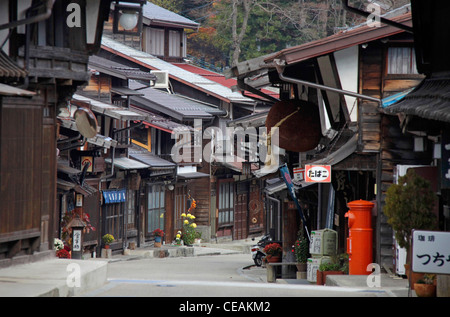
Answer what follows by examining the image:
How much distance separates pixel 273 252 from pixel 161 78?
21274 mm

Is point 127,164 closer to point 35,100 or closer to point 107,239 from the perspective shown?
point 107,239

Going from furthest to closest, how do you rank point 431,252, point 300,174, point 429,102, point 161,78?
point 161,78 → point 300,174 → point 429,102 → point 431,252

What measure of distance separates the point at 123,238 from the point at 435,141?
976 inches

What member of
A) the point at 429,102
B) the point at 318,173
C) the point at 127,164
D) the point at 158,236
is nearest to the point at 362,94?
the point at 318,173

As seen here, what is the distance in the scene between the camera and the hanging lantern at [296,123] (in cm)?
2467

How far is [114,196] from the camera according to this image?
38344mm

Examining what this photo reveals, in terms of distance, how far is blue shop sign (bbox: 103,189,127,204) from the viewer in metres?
37.4

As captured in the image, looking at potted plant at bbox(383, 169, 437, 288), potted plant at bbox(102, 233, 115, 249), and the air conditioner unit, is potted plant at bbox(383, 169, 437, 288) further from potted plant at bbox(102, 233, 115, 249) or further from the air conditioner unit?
the air conditioner unit

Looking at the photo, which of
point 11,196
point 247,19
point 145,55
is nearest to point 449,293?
point 11,196

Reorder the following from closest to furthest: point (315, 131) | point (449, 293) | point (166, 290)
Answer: point (449, 293)
point (166, 290)
point (315, 131)

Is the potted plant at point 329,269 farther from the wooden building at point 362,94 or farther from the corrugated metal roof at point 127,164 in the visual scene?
the corrugated metal roof at point 127,164

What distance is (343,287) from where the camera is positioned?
1612 cm

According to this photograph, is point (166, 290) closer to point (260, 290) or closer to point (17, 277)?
point (260, 290)

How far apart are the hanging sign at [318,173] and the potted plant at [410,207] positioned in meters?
6.65
